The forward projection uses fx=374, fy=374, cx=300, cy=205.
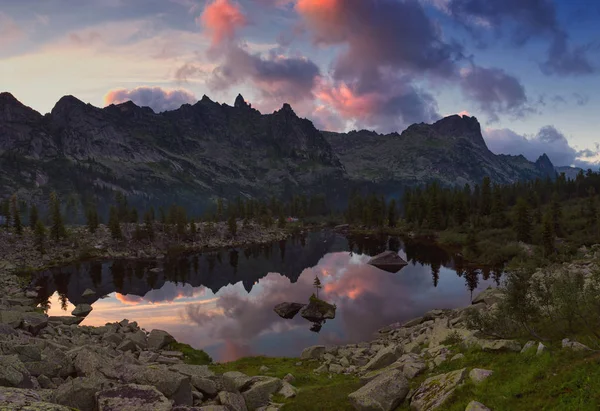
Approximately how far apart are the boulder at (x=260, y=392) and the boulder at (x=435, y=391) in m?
9.62

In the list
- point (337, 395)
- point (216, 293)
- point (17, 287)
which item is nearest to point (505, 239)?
point (216, 293)

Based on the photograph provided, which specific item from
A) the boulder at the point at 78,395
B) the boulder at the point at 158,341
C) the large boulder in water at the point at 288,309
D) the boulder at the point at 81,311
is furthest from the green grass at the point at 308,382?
the boulder at the point at 81,311

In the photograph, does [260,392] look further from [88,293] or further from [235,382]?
[88,293]

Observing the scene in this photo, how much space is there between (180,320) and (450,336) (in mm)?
48787

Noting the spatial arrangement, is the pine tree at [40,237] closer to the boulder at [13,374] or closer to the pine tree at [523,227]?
the boulder at [13,374]

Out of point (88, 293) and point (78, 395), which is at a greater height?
point (78, 395)

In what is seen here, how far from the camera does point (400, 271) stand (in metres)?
104

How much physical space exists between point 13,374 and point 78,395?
3.48 meters

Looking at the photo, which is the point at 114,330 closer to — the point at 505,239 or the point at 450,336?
the point at 450,336

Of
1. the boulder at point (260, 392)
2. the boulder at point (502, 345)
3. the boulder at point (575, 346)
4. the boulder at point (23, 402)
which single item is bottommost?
the boulder at point (260, 392)

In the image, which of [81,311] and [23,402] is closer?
[23,402]

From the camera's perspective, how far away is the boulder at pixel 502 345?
76.3ft

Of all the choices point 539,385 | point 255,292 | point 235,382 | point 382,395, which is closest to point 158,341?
point 235,382

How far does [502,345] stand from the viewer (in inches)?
938
